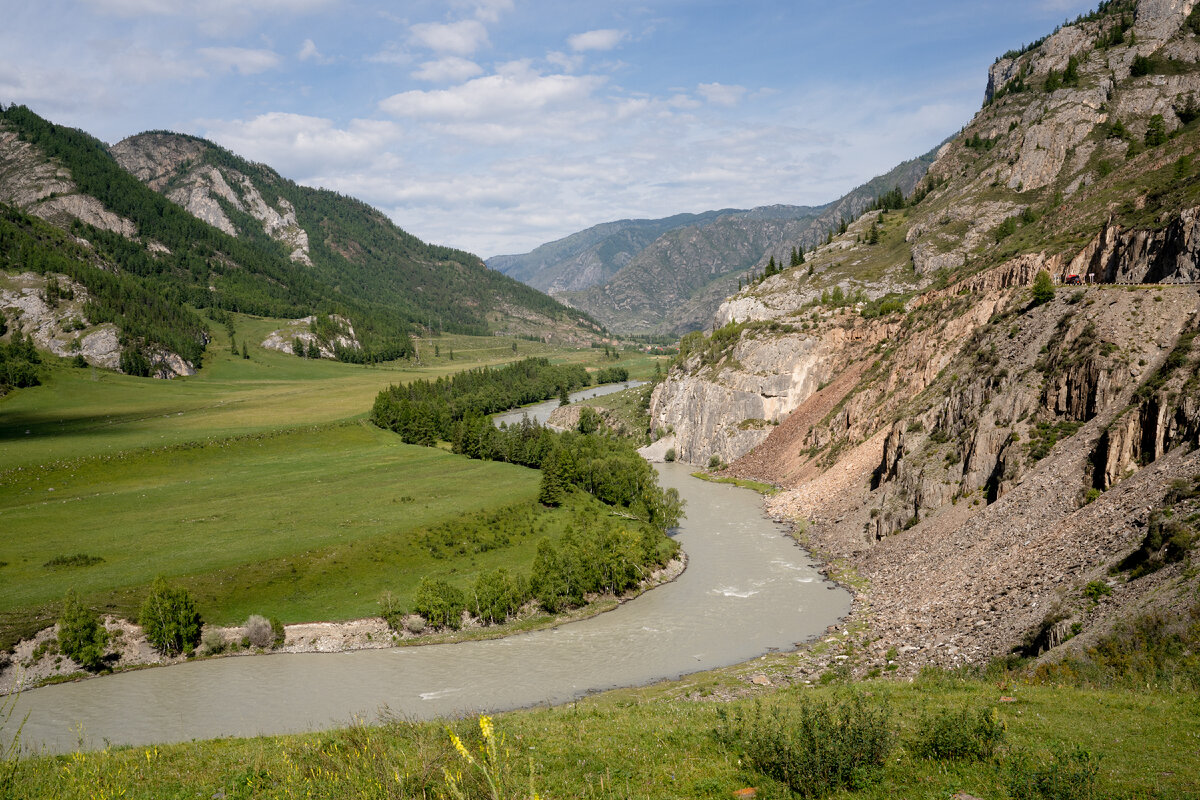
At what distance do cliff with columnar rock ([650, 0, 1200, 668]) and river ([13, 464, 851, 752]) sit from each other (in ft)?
A: 28.5

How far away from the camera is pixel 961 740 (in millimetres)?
14000

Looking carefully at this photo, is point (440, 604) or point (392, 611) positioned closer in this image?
point (440, 604)

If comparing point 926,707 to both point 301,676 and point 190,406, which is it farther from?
point 190,406

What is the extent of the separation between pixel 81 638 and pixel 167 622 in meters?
4.95

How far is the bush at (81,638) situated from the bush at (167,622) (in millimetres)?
2697

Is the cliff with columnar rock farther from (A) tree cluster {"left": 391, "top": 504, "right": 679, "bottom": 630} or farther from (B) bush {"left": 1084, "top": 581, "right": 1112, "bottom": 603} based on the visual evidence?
(A) tree cluster {"left": 391, "top": 504, "right": 679, "bottom": 630}

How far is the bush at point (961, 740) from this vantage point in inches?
547

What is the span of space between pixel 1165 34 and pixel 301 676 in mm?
192393

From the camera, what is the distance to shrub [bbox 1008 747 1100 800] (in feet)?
36.4

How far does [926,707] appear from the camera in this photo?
64.8 ft

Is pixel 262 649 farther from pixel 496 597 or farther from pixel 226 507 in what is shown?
pixel 226 507

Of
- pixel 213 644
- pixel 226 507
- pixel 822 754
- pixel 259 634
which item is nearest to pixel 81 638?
pixel 213 644

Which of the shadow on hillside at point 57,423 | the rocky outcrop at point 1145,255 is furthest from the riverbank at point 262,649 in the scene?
the shadow on hillside at point 57,423

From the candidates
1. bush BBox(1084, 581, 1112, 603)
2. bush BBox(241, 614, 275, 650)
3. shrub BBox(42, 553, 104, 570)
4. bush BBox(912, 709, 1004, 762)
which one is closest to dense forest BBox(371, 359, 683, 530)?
bush BBox(241, 614, 275, 650)
